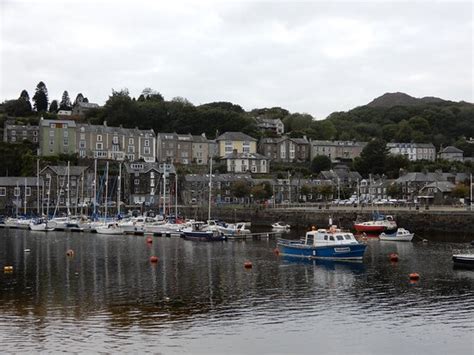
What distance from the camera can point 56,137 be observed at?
11075 cm

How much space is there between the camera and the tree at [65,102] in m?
152

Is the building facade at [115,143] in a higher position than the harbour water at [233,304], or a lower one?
higher

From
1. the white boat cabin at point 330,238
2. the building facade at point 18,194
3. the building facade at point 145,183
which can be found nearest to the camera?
the white boat cabin at point 330,238

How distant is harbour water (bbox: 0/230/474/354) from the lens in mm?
20094

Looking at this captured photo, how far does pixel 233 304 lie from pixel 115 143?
9104cm

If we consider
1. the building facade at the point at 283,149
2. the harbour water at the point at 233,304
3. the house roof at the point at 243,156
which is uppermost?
the building facade at the point at 283,149

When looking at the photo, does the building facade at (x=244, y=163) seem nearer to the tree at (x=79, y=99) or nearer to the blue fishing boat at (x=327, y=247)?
the tree at (x=79, y=99)

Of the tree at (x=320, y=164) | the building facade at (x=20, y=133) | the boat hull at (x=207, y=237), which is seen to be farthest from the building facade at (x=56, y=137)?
Result: the boat hull at (x=207, y=237)

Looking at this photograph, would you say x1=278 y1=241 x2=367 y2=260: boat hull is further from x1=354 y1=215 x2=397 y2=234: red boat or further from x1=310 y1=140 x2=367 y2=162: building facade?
x1=310 y1=140 x2=367 y2=162: building facade

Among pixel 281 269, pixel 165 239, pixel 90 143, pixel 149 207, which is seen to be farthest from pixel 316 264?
pixel 90 143

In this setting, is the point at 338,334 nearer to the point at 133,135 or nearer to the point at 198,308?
the point at 198,308

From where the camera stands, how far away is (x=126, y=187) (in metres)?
102

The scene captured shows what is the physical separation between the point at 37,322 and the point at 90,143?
302 feet

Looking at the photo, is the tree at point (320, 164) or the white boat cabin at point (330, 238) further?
the tree at point (320, 164)
